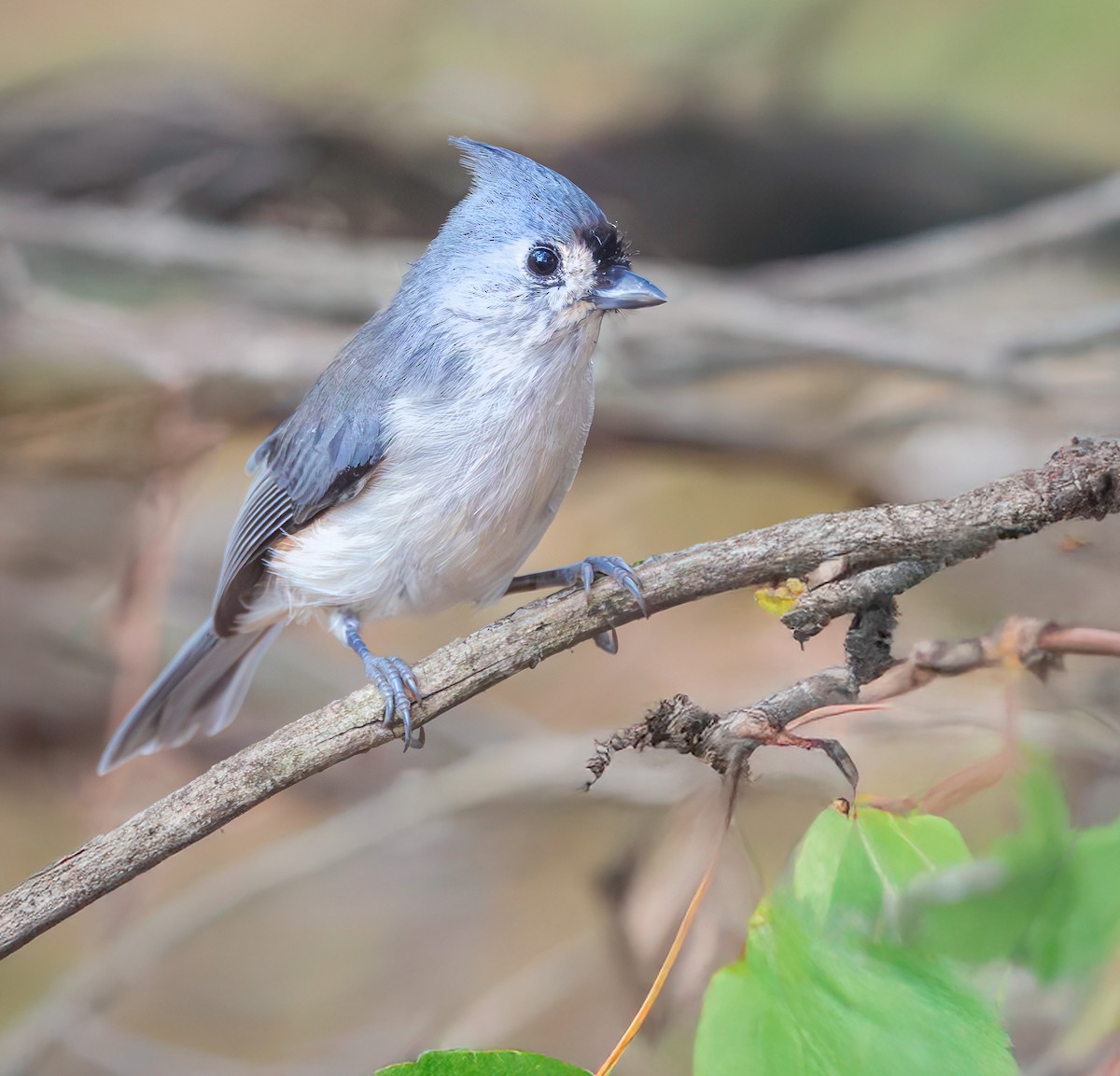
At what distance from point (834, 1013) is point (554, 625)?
0.32 meters

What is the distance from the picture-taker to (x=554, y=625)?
73cm

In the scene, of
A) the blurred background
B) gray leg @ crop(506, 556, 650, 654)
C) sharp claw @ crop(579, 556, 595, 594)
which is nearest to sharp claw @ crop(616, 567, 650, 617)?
gray leg @ crop(506, 556, 650, 654)

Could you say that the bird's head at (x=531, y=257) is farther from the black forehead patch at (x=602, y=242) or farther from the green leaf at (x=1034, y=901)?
the green leaf at (x=1034, y=901)

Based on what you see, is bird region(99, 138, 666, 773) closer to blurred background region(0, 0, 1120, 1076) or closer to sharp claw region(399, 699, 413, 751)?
sharp claw region(399, 699, 413, 751)

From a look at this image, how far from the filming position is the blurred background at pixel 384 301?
4.77 ft

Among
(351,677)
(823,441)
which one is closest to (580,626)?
(823,441)

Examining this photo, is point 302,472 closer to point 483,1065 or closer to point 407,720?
point 407,720

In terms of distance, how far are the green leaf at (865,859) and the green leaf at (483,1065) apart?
149 mm

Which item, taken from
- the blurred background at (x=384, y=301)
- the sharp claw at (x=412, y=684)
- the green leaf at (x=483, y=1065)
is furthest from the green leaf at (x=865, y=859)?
the blurred background at (x=384, y=301)

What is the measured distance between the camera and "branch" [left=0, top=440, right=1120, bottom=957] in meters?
0.62

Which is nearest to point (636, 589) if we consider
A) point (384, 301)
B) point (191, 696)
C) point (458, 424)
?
point (458, 424)

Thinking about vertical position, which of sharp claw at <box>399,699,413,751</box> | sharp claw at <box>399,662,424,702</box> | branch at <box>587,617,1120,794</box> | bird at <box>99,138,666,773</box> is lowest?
sharp claw at <box>399,699,413,751</box>

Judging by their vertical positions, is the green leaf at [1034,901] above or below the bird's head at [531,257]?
A: below

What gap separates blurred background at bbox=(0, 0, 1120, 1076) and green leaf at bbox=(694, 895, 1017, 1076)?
835 mm
